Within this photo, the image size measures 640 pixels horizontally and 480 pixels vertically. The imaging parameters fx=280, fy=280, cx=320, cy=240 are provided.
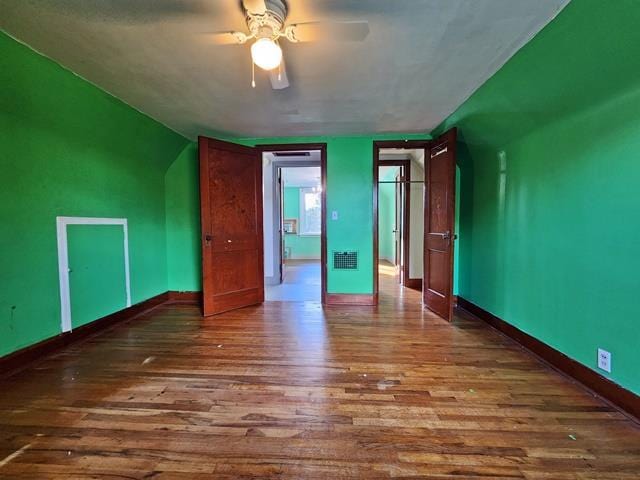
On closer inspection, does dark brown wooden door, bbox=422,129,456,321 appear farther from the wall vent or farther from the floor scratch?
the floor scratch

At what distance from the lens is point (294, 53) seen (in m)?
1.85

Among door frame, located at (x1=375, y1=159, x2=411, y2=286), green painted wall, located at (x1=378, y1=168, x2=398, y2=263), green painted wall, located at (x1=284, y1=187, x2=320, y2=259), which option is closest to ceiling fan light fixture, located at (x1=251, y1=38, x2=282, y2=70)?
door frame, located at (x1=375, y1=159, x2=411, y2=286)

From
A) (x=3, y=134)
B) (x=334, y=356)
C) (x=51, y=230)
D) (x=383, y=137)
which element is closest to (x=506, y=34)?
(x=383, y=137)

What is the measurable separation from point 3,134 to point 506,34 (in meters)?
3.24

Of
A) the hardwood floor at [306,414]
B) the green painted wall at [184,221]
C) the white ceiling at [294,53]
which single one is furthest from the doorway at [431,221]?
the green painted wall at [184,221]

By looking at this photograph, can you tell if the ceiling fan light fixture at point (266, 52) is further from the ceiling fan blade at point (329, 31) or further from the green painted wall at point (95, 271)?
the green painted wall at point (95, 271)

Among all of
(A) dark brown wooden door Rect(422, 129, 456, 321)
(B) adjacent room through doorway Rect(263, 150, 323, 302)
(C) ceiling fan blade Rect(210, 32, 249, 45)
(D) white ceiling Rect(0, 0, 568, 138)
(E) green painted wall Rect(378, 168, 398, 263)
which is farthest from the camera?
(E) green painted wall Rect(378, 168, 398, 263)

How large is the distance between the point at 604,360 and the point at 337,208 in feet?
8.93

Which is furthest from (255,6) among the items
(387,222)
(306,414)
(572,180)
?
(387,222)

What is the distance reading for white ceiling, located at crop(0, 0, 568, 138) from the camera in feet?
4.81

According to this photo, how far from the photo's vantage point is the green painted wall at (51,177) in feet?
6.23

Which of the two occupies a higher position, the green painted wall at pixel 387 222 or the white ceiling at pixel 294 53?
the white ceiling at pixel 294 53

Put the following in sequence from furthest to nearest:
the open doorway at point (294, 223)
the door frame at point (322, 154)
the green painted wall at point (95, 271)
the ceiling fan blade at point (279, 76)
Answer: the open doorway at point (294, 223), the door frame at point (322, 154), the green painted wall at point (95, 271), the ceiling fan blade at point (279, 76)

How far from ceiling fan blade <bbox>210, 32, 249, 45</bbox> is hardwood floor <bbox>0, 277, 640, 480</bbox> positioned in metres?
2.09
